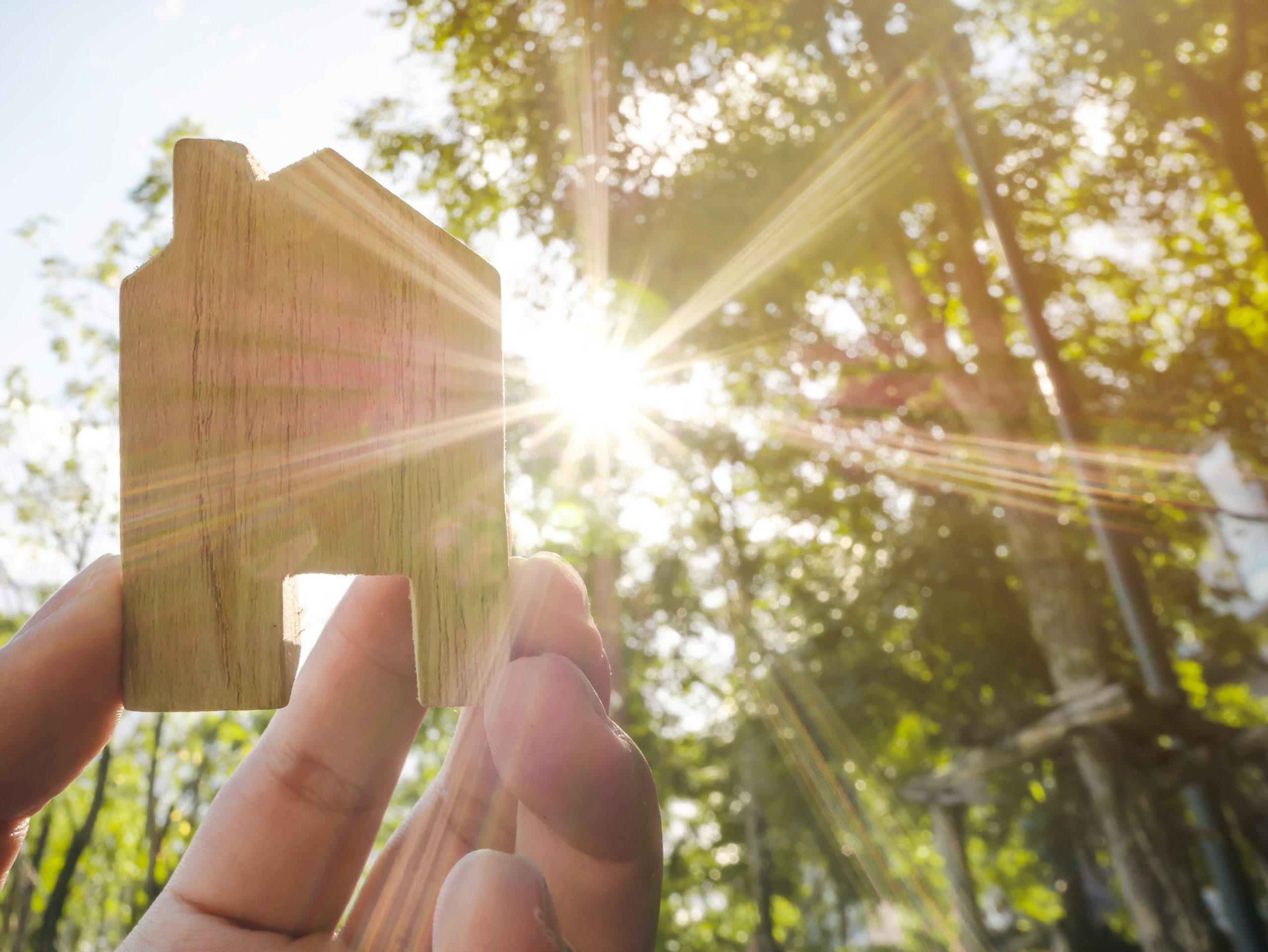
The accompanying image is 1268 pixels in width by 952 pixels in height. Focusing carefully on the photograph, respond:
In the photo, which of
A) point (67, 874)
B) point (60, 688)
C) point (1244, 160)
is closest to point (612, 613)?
point (67, 874)

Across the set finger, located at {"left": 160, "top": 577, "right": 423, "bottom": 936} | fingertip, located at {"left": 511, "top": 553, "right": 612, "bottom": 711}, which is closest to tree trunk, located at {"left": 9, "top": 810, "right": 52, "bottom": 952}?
finger, located at {"left": 160, "top": 577, "right": 423, "bottom": 936}

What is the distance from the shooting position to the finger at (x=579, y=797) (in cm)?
92

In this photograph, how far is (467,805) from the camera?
4.10ft

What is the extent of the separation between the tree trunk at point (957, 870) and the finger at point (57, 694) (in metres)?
11.3

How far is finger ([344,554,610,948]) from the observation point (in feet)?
3.61

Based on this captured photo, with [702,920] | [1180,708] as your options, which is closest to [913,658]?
[1180,708]

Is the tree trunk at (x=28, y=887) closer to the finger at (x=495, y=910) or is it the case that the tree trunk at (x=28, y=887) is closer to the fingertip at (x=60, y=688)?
the fingertip at (x=60, y=688)

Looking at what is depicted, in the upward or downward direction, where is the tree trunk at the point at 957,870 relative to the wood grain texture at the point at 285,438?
downward

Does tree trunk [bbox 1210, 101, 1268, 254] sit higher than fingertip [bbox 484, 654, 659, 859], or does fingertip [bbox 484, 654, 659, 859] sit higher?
tree trunk [bbox 1210, 101, 1268, 254]

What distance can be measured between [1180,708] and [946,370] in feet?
13.0

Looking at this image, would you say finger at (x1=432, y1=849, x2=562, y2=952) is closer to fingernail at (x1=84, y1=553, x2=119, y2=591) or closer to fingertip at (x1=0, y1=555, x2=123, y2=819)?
fingertip at (x1=0, y1=555, x2=123, y2=819)

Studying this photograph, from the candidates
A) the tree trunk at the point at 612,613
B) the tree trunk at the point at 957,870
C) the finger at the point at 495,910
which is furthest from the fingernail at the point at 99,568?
the tree trunk at the point at 612,613

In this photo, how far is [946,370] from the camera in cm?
875

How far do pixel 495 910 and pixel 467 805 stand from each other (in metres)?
0.44
